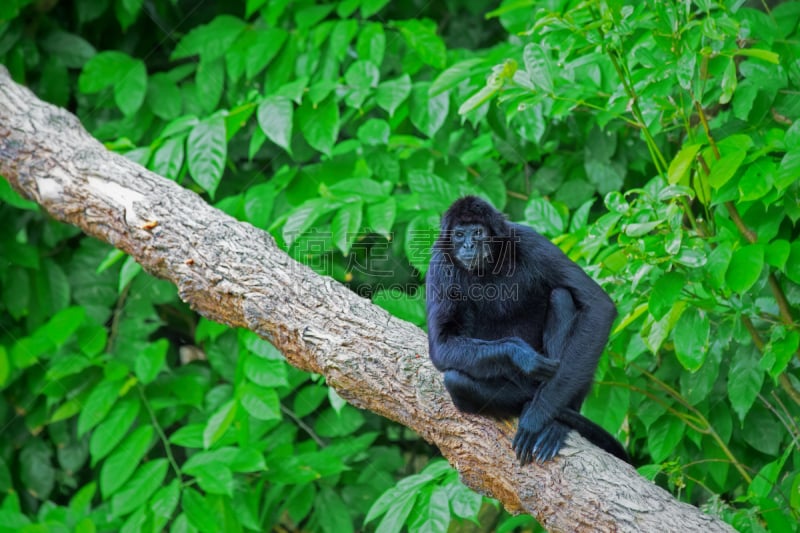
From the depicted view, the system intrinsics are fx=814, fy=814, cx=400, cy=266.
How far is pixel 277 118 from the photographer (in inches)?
216

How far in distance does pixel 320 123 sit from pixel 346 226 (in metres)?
0.90

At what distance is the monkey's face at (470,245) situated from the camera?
4469 millimetres

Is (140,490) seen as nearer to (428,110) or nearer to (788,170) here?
(428,110)

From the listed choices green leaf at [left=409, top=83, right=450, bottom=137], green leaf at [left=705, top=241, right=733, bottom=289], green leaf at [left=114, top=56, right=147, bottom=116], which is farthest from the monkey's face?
green leaf at [left=114, top=56, right=147, bottom=116]

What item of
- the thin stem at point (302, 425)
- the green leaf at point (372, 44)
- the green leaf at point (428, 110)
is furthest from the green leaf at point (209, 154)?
the thin stem at point (302, 425)

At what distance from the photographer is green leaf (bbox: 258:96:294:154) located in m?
5.43

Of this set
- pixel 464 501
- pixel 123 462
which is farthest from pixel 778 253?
pixel 123 462

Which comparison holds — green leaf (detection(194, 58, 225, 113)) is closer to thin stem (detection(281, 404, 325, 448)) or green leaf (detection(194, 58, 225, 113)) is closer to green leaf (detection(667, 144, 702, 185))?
thin stem (detection(281, 404, 325, 448))

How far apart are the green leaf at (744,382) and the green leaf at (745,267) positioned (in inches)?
34.2

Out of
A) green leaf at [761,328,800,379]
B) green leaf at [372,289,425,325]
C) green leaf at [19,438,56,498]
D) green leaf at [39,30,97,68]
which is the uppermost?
green leaf at [39,30,97,68]

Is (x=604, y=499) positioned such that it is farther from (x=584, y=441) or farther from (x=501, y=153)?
(x=501, y=153)

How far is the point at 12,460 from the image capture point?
305 inches

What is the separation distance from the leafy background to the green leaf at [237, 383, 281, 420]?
0.02 meters

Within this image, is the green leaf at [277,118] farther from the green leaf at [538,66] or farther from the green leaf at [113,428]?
the green leaf at [113,428]
